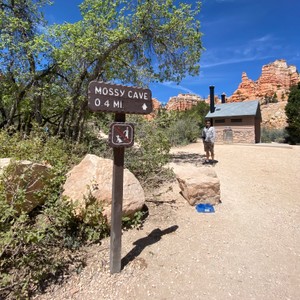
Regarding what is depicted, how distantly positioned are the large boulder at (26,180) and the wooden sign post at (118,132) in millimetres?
1232

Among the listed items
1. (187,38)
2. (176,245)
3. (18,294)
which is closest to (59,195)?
(18,294)

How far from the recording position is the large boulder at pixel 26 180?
3.44 meters

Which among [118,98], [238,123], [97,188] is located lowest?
[97,188]

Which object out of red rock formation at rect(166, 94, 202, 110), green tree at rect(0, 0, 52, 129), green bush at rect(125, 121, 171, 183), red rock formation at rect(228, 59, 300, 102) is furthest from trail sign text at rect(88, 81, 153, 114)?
red rock formation at rect(166, 94, 202, 110)

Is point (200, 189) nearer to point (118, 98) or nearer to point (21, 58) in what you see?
point (118, 98)

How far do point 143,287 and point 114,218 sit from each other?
864mm

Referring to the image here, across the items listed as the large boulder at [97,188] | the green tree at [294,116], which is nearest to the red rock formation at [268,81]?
the green tree at [294,116]

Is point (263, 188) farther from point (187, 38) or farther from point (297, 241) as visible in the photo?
point (187, 38)

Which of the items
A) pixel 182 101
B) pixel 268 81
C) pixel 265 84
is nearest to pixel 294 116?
pixel 265 84

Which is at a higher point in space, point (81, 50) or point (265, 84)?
point (265, 84)

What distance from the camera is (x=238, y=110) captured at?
24484mm

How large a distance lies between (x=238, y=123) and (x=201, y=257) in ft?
72.9

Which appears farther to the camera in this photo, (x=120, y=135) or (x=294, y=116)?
(x=294, y=116)

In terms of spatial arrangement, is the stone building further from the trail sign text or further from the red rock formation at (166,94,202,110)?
the red rock formation at (166,94,202,110)
